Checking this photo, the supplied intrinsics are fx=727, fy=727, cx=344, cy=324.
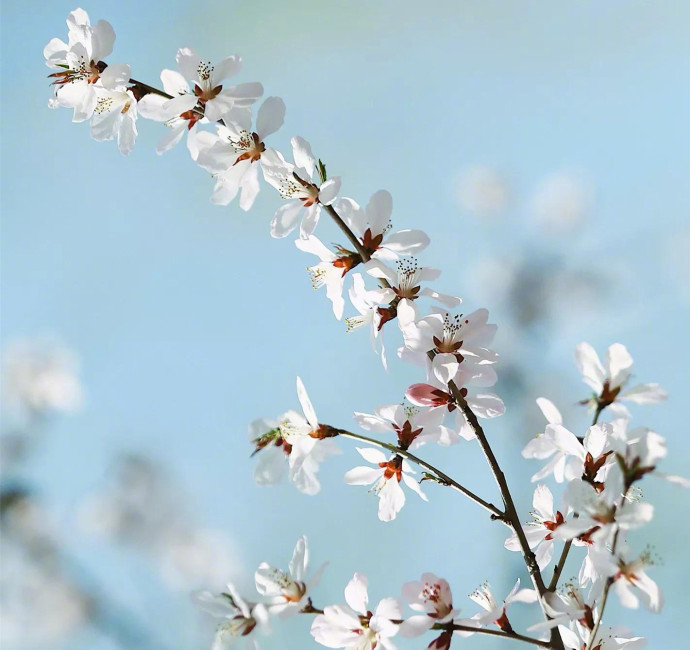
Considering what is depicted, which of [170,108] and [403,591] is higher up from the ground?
[170,108]

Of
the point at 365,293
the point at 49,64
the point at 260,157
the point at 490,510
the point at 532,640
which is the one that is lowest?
the point at 532,640

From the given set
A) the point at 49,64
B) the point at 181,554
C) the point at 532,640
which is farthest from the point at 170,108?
the point at 181,554

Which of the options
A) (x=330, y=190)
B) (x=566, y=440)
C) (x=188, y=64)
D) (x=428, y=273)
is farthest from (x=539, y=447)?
(x=188, y=64)

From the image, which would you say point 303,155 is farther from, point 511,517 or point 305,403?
point 511,517

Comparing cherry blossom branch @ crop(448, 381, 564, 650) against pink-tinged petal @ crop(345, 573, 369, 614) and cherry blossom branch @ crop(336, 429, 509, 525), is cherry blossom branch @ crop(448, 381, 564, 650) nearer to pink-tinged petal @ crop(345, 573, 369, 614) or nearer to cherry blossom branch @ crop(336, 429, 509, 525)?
cherry blossom branch @ crop(336, 429, 509, 525)

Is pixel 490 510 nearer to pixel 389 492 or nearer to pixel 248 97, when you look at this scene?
pixel 389 492

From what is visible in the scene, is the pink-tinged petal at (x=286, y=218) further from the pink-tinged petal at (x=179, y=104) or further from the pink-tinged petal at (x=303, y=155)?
the pink-tinged petal at (x=179, y=104)
